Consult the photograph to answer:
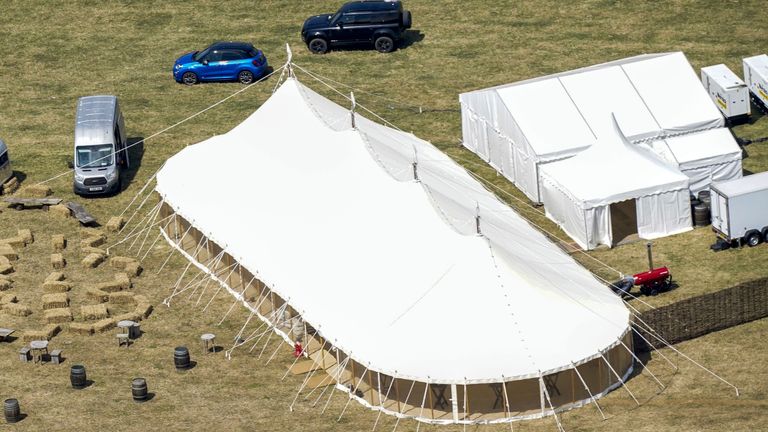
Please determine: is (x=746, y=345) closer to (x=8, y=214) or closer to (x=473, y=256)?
(x=473, y=256)

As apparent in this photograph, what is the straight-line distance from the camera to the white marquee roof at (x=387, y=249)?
3803 cm

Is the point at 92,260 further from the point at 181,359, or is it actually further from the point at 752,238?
the point at 752,238

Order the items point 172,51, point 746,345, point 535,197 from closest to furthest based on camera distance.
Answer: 1. point 746,345
2. point 535,197
3. point 172,51

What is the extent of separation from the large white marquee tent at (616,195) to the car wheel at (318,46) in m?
15.9

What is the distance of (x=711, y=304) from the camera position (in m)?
40.9

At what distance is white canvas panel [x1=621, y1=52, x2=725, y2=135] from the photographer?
50469mm

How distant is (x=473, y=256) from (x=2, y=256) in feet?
52.0

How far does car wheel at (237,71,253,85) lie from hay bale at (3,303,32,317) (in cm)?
1730

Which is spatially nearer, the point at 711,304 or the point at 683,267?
the point at 711,304

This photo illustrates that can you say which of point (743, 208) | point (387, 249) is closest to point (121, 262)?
point (387, 249)

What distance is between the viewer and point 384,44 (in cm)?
6138

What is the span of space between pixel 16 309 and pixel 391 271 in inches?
442

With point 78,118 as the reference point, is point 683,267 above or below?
below

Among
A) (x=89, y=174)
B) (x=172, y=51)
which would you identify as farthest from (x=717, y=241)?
(x=172, y=51)
